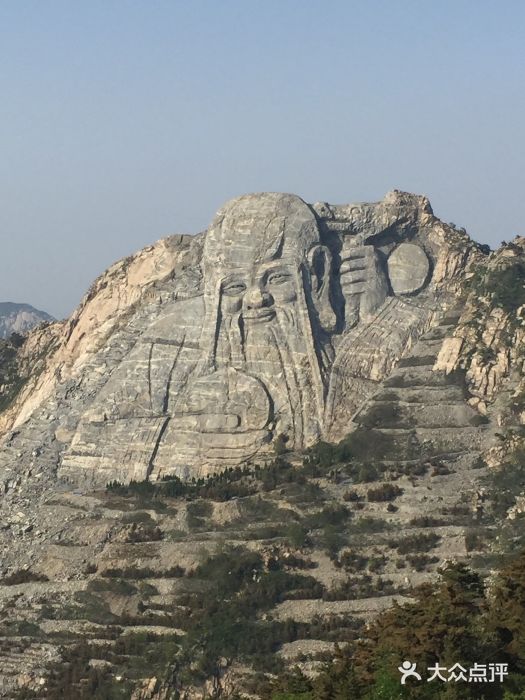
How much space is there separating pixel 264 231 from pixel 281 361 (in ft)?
13.5

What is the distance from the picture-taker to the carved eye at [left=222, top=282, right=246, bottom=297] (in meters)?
55.1

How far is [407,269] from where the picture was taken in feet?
187

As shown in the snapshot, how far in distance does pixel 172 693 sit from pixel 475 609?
34.5 ft

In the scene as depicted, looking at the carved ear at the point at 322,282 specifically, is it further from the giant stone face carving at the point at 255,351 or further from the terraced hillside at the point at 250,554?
the terraced hillside at the point at 250,554

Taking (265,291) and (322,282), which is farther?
(322,282)

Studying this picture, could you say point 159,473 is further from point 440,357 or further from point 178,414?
point 440,357

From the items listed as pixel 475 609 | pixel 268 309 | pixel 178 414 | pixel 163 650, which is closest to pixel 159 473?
pixel 178 414

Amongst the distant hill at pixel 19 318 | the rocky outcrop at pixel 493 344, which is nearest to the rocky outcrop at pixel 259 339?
the rocky outcrop at pixel 493 344

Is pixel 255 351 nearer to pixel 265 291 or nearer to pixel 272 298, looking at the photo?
pixel 272 298

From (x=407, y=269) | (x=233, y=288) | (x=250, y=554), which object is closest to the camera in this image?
(x=250, y=554)

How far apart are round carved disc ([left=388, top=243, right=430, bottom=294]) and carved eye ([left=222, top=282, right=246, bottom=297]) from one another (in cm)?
508

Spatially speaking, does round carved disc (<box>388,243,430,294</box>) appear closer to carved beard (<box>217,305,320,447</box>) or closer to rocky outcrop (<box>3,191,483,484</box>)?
rocky outcrop (<box>3,191,483,484</box>)

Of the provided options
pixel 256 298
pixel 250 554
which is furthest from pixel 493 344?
pixel 250 554

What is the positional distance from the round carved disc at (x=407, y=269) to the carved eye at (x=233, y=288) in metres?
5.08
